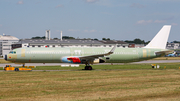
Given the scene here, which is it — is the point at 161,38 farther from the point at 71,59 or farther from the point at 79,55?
the point at 71,59

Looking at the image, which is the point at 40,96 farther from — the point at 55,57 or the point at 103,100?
the point at 55,57

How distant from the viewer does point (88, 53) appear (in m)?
44.3

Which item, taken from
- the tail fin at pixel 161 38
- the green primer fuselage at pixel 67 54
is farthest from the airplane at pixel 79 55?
the tail fin at pixel 161 38

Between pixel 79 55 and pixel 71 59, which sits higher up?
pixel 79 55

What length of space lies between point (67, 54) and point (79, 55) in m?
2.23

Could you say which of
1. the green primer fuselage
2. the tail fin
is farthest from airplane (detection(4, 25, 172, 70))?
the tail fin

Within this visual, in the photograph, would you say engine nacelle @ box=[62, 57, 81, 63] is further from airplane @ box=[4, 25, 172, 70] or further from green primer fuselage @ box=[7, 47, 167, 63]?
green primer fuselage @ box=[7, 47, 167, 63]

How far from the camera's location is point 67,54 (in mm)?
43125

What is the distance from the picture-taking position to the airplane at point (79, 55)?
4219 cm

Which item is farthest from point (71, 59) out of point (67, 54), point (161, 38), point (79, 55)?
point (161, 38)

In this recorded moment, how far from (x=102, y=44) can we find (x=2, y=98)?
13389cm

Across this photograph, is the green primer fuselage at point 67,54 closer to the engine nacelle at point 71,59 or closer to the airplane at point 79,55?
the airplane at point 79,55

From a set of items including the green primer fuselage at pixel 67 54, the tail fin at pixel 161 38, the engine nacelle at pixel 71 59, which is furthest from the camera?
the tail fin at pixel 161 38

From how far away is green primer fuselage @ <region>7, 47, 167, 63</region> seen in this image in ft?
138
